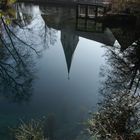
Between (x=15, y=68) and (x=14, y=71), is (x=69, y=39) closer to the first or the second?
(x=15, y=68)

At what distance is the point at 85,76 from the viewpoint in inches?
1146

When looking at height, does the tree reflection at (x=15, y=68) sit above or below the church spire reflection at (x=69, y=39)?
above

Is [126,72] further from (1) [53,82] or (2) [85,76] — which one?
(1) [53,82]

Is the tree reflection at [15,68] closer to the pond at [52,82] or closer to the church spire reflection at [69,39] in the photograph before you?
the pond at [52,82]

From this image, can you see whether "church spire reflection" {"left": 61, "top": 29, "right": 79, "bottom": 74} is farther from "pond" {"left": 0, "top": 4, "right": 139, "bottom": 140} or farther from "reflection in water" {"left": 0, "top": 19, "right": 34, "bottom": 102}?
"reflection in water" {"left": 0, "top": 19, "right": 34, "bottom": 102}

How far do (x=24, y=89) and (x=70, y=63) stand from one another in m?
8.87

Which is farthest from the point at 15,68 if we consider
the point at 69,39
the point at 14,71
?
the point at 69,39

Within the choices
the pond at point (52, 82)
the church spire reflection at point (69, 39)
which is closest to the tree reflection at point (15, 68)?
the pond at point (52, 82)

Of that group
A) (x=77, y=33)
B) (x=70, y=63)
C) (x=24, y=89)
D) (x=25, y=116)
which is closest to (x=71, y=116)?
(x=25, y=116)

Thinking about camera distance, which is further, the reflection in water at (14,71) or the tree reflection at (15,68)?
the tree reflection at (15,68)

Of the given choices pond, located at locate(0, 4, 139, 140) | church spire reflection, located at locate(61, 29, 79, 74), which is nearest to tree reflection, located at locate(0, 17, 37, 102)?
pond, located at locate(0, 4, 139, 140)

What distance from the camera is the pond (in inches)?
804

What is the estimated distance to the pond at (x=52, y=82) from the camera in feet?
67.0

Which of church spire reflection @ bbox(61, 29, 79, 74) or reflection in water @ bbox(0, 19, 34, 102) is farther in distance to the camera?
church spire reflection @ bbox(61, 29, 79, 74)
